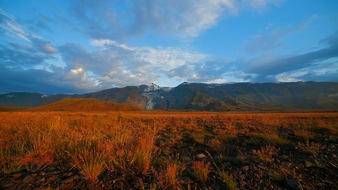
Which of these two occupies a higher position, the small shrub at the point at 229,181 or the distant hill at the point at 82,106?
the small shrub at the point at 229,181

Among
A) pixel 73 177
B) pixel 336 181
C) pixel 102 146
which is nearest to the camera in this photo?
pixel 336 181

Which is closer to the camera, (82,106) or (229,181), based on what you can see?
(229,181)

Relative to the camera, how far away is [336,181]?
336cm

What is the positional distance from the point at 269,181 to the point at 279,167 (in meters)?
0.81

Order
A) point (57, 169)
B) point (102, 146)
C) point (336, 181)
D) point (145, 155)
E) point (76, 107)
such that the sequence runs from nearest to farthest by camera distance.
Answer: point (336, 181) < point (57, 169) < point (145, 155) < point (102, 146) < point (76, 107)

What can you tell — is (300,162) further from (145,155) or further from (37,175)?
(37,175)

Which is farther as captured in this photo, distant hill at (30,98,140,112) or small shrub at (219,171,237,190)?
distant hill at (30,98,140,112)

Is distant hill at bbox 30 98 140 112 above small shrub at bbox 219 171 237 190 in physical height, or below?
below

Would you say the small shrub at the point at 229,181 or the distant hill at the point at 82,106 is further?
the distant hill at the point at 82,106

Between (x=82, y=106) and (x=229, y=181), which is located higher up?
(x=229, y=181)

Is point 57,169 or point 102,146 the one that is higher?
point 102,146

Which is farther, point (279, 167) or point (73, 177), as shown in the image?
point (279, 167)

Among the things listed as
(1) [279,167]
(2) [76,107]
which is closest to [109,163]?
(1) [279,167]

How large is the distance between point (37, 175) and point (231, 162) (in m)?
4.11
